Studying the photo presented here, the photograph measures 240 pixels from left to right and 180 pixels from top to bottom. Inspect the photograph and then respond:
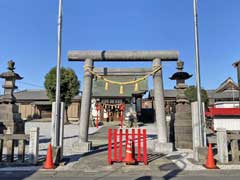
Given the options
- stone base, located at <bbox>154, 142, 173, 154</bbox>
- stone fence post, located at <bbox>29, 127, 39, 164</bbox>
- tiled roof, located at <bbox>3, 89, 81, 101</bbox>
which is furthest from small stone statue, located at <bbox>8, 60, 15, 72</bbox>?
tiled roof, located at <bbox>3, 89, 81, 101</bbox>

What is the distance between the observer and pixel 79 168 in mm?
7012

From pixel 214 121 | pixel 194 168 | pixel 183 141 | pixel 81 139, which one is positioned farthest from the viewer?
pixel 214 121

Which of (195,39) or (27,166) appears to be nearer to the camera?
(27,166)

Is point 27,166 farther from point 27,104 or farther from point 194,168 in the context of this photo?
point 27,104

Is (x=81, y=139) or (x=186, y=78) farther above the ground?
(x=186, y=78)

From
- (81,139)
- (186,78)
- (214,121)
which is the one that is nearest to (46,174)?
(81,139)

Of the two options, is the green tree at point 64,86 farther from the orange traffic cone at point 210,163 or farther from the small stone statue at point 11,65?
the orange traffic cone at point 210,163

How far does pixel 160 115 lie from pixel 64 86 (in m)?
20.5

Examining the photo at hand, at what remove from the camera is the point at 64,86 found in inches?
1112

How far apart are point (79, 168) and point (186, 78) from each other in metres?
7.09

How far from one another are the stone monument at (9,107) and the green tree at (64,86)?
15.5 m

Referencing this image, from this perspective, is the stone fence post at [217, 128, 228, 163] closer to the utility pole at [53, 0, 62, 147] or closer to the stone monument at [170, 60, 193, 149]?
the stone monument at [170, 60, 193, 149]

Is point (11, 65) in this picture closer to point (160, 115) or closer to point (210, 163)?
point (160, 115)

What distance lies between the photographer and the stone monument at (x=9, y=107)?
37.6 ft
